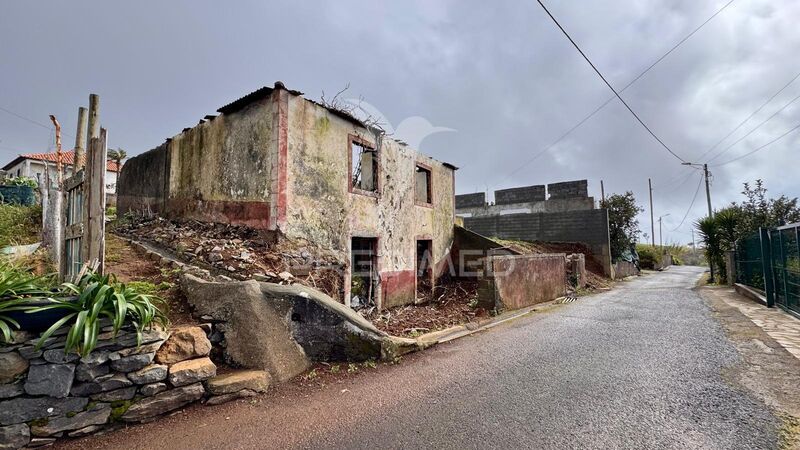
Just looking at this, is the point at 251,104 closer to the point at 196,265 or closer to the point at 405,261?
the point at 196,265

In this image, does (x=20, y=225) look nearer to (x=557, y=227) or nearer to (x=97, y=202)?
(x=97, y=202)

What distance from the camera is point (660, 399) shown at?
333 centimetres

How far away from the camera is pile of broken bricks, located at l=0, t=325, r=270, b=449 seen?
8.82ft

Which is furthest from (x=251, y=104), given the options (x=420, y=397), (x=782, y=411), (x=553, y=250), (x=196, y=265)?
(x=553, y=250)

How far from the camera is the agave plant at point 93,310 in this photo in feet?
9.27

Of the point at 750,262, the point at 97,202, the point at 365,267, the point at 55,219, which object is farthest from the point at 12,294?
the point at 750,262

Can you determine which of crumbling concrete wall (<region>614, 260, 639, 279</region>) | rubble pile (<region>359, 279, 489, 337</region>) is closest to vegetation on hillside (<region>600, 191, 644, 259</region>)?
crumbling concrete wall (<region>614, 260, 639, 279</region>)

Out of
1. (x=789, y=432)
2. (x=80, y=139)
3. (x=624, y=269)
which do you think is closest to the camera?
(x=789, y=432)

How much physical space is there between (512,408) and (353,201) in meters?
5.88

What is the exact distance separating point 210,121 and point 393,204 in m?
4.83

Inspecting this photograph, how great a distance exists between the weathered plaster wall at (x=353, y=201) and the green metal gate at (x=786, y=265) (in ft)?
25.4

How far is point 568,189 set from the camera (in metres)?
18.6

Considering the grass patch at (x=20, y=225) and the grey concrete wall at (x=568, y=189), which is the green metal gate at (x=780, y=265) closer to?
the grey concrete wall at (x=568, y=189)

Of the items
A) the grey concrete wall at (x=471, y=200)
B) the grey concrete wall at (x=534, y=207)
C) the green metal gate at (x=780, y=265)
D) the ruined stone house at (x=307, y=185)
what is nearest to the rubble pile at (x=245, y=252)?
the ruined stone house at (x=307, y=185)
